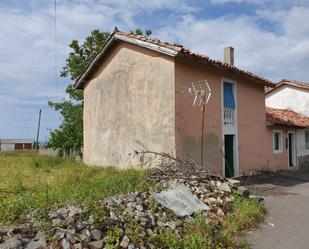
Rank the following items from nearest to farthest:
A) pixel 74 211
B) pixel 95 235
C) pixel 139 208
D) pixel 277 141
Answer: pixel 95 235, pixel 74 211, pixel 139 208, pixel 277 141

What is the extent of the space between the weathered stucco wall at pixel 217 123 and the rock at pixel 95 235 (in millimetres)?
7847

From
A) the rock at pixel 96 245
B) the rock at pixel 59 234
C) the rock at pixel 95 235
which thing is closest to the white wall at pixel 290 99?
the rock at pixel 95 235

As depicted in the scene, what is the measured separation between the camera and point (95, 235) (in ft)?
20.0

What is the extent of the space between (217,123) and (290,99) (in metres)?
14.1

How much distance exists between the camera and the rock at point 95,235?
606 centimetres

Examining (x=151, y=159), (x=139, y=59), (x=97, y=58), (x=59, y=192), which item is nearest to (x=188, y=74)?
(x=139, y=59)

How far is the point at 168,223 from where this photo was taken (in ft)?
24.6

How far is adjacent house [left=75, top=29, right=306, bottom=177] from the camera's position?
14.1m

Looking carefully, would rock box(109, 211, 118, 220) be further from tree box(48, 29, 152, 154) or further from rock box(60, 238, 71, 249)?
tree box(48, 29, 152, 154)

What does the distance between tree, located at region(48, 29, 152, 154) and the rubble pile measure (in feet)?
61.5

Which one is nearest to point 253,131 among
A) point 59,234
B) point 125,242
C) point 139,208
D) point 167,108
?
point 167,108

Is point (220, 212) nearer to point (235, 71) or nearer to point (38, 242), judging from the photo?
point (38, 242)

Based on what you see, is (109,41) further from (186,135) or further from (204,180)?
(204,180)

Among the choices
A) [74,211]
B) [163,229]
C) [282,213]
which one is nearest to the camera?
[74,211]
